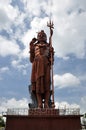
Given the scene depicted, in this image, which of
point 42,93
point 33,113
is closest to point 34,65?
point 42,93

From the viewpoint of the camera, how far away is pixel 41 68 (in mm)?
16094

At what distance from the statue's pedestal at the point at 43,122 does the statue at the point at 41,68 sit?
1.88 meters

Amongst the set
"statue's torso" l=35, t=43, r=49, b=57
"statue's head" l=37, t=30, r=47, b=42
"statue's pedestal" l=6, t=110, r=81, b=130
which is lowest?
"statue's pedestal" l=6, t=110, r=81, b=130

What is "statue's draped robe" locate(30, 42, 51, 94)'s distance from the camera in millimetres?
15906

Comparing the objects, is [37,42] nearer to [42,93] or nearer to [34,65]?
[34,65]

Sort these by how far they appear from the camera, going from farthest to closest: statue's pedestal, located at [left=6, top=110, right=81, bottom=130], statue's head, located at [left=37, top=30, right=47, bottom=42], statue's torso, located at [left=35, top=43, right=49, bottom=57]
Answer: statue's head, located at [left=37, top=30, right=47, bottom=42] → statue's torso, located at [left=35, top=43, right=49, bottom=57] → statue's pedestal, located at [left=6, top=110, right=81, bottom=130]

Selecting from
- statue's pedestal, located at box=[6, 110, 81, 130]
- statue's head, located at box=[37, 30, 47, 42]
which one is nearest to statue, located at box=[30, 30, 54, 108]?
statue's head, located at box=[37, 30, 47, 42]

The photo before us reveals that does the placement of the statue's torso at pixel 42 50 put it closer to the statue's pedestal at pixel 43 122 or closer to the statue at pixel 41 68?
the statue at pixel 41 68

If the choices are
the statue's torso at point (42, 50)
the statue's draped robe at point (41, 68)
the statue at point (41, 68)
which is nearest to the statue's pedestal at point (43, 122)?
the statue at point (41, 68)

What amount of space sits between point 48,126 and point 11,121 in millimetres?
1756

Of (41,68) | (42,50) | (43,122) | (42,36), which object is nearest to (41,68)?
(41,68)

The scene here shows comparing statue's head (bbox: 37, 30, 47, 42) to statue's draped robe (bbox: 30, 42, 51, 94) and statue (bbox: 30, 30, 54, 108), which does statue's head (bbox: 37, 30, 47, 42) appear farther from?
statue's draped robe (bbox: 30, 42, 51, 94)

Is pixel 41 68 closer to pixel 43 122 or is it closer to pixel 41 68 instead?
pixel 41 68

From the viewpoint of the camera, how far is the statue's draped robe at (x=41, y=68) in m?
15.9
